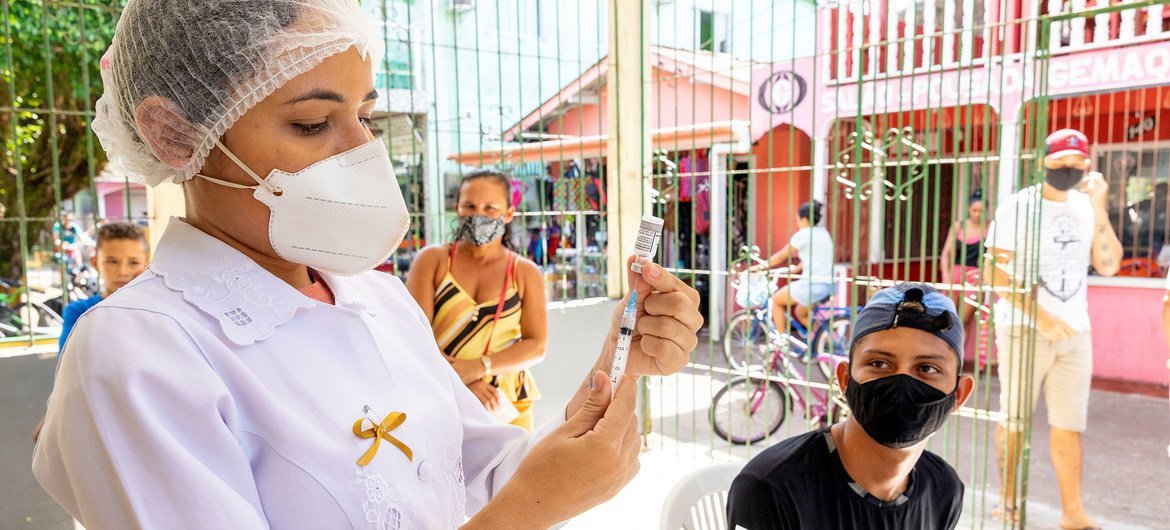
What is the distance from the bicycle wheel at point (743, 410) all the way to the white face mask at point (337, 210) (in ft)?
13.7

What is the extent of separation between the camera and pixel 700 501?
2109 millimetres

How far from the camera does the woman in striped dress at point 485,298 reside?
305cm

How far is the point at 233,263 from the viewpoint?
2.92 ft

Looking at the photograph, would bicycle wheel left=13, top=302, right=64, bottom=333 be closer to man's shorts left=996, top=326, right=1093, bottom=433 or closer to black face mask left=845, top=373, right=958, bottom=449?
black face mask left=845, top=373, right=958, bottom=449

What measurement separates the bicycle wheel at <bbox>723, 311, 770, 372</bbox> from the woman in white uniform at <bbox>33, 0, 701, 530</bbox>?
5.32 metres

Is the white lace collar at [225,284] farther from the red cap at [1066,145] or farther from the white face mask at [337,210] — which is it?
the red cap at [1066,145]

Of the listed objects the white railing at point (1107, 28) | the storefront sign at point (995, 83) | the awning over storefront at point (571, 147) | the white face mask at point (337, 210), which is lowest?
the white face mask at point (337, 210)

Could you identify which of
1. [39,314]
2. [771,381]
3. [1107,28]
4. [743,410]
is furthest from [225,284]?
[1107,28]

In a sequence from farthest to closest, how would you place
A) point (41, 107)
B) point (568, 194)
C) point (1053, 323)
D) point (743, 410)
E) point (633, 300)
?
1. point (41, 107)
2. point (743, 410)
3. point (568, 194)
4. point (1053, 323)
5. point (633, 300)

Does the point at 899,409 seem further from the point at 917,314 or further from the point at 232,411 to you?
the point at 232,411

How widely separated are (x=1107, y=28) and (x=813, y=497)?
20.6 ft

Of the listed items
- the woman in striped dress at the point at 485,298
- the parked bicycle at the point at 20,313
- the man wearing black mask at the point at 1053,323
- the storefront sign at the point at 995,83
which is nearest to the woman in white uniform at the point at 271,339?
the woman in striped dress at the point at 485,298

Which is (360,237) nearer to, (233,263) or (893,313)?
(233,263)

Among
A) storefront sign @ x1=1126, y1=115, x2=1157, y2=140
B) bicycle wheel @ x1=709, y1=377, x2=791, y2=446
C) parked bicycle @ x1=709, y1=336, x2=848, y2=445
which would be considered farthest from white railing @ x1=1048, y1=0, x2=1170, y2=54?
bicycle wheel @ x1=709, y1=377, x2=791, y2=446
